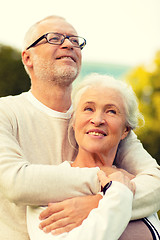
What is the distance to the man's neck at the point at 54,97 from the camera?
399 cm

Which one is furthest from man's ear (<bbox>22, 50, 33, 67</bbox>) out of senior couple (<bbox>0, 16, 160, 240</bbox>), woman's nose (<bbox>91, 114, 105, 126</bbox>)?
woman's nose (<bbox>91, 114, 105, 126</bbox>)

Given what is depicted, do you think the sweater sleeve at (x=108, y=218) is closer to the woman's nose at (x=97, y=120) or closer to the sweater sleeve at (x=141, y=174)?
the sweater sleeve at (x=141, y=174)

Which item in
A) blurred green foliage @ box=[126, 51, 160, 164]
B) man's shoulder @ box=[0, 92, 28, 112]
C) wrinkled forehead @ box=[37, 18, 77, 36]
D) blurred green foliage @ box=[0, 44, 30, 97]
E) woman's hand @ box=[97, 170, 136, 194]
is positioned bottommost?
blurred green foliage @ box=[126, 51, 160, 164]

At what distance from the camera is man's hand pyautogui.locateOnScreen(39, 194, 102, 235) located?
9.29 feet

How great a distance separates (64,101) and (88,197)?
4.27 feet

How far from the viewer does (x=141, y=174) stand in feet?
11.2

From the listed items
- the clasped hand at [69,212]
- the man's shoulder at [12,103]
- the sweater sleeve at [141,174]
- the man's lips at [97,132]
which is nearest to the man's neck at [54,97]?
the man's shoulder at [12,103]

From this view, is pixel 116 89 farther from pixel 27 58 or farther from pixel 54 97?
pixel 27 58

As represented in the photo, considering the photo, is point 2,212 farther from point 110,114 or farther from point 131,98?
point 131,98

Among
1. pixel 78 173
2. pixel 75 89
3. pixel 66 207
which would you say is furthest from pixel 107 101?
pixel 66 207

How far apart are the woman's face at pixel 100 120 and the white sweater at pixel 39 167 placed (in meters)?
0.31

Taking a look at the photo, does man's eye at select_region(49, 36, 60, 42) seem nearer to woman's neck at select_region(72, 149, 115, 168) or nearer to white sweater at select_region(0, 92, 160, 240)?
white sweater at select_region(0, 92, 160, 240)

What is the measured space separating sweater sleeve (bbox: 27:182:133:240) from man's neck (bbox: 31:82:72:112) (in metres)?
1.35

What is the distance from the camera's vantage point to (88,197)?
296cm
